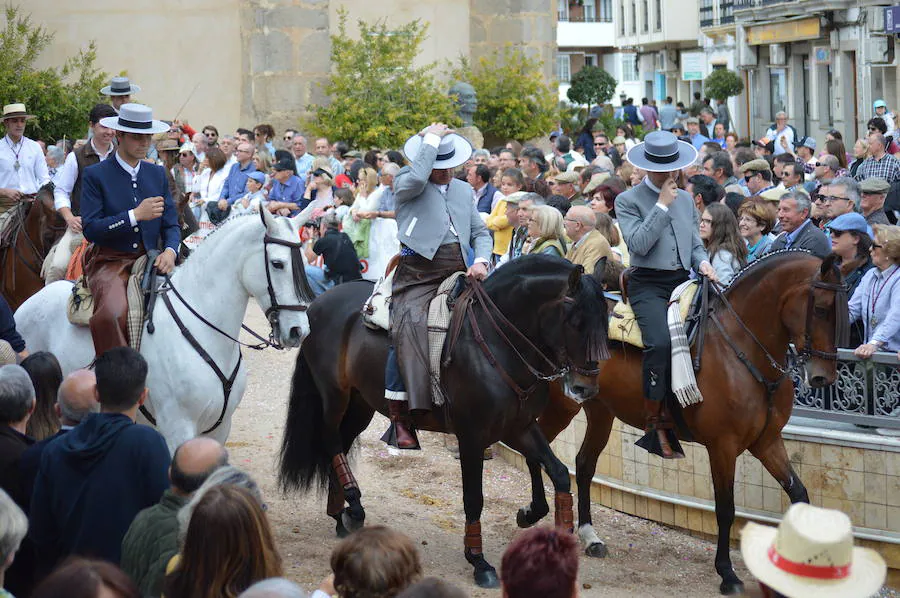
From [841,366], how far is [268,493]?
4567 mm

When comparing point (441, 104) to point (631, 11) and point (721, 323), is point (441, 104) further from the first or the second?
point (631, 11)

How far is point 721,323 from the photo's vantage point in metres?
8.00

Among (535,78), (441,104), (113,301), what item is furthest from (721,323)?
(535,78)

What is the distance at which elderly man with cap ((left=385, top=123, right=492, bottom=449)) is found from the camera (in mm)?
7980

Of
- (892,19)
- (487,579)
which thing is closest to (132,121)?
(487,579)

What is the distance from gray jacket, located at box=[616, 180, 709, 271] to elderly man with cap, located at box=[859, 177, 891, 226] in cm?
286

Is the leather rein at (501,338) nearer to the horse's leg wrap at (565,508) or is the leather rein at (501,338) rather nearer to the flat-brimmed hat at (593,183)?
the horse's leg wrap at (565,508)

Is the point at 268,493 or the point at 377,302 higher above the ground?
the point at 377,302

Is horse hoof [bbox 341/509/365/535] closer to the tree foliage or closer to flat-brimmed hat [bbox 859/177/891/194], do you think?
flat-brimmed hat [bbox 859/177/891/194]

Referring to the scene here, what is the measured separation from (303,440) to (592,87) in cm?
4146

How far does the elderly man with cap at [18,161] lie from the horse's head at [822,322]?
808 cm

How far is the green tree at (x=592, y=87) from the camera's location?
48344 mm

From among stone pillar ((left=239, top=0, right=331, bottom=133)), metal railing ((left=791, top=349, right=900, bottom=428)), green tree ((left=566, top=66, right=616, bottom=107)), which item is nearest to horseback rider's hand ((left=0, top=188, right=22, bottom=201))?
metal railing ((left=791, top=349, right=900, bottom=428))

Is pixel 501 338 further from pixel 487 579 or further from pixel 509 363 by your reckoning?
pixel 487 579
